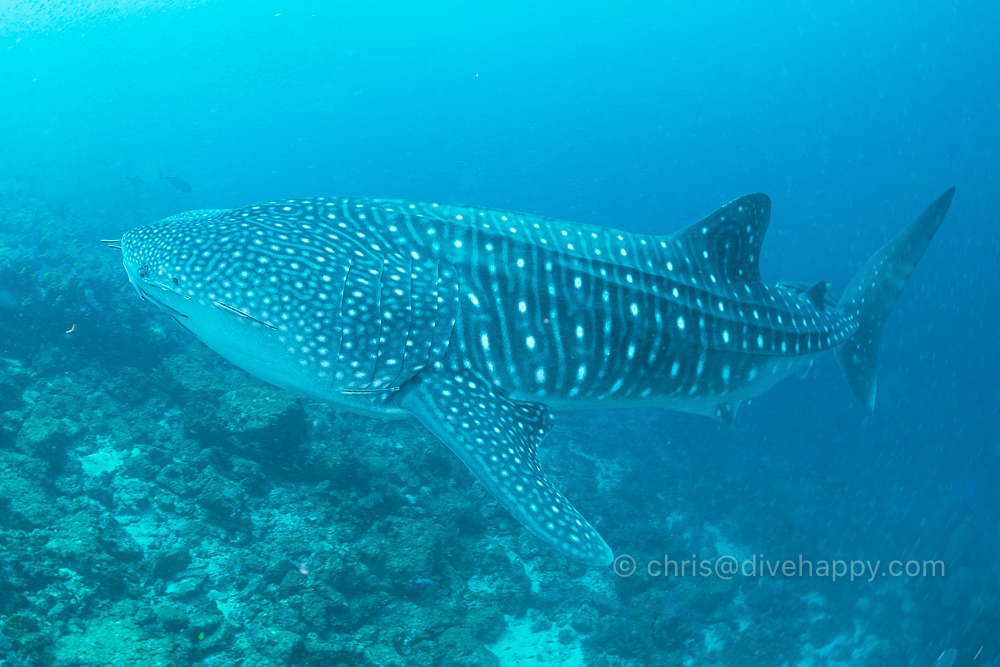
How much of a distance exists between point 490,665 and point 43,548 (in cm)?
438

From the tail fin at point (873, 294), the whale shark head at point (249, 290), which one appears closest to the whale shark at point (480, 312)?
the whale shark head at point (249, 290)

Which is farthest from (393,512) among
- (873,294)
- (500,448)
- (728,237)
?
(873,294)

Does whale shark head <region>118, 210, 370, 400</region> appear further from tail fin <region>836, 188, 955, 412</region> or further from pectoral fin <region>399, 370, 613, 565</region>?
tail fin <region>836, 188, 955, 412</region>

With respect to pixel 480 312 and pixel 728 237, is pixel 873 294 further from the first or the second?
pixel 480 312

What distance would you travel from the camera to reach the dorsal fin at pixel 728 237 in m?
6.04

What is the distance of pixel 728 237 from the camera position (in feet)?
20.2

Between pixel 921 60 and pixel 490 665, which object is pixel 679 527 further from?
pixel 921 60

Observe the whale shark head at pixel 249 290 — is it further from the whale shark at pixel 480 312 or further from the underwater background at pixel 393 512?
the underwater background at pixel 393 512

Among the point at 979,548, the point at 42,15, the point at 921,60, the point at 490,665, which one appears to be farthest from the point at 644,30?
the point at 490,665

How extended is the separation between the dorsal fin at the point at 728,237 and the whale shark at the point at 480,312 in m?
0.02

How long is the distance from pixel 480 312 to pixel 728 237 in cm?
302

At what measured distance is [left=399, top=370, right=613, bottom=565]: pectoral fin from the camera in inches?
166

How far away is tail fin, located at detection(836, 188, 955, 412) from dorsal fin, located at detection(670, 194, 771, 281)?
7.96 ft

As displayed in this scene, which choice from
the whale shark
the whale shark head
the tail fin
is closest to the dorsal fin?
the whale shark
